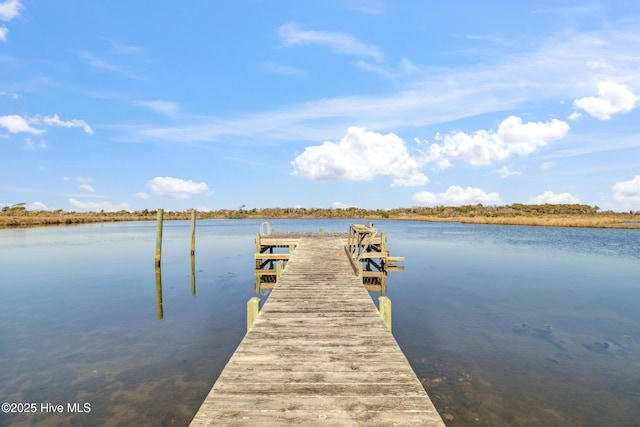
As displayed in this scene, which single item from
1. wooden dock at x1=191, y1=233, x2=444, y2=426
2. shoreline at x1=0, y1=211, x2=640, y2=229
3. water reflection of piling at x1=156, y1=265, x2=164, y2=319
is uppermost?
shoreline at x1=0, y1=211, x2=640, y2=229

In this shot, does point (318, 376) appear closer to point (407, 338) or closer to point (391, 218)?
point (407, 338)

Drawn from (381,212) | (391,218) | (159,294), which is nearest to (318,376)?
(159,294)

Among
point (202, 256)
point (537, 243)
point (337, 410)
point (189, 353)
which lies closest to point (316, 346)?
point (337, 410)

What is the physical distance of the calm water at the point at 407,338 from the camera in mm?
7305

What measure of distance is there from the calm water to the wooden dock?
269 centimetres

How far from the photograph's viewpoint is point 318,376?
15.3ft

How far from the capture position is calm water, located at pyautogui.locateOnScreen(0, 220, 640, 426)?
24.0 ft

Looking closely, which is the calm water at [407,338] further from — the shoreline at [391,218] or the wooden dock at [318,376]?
the shoreline at [391,218]

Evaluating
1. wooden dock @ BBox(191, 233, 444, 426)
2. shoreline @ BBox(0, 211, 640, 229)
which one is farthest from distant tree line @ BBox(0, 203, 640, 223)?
wooden dock @ BBox(191, 233, 444, 426)

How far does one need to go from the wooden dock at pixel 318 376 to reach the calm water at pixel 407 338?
269 centimetres

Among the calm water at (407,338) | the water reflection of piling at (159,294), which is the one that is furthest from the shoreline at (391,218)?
the water reflection of piling at (159,294)

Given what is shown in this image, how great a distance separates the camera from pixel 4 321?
43.0 ft

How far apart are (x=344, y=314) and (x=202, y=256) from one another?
2557 centimetres

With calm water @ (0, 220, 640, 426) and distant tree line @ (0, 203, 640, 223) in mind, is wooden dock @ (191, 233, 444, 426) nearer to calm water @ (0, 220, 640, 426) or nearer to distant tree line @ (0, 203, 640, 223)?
calm water @ (0, 220, 640, 426)
